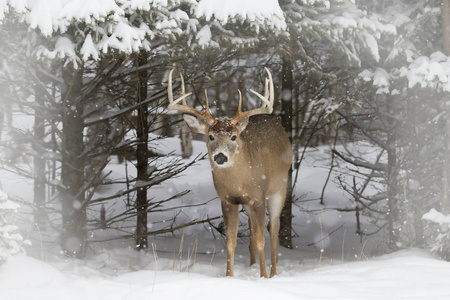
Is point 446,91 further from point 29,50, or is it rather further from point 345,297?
point 29,50

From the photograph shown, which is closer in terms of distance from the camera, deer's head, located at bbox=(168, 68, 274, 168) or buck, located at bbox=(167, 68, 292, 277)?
deer's head, located at bbox=(168, 68, 274, 168)

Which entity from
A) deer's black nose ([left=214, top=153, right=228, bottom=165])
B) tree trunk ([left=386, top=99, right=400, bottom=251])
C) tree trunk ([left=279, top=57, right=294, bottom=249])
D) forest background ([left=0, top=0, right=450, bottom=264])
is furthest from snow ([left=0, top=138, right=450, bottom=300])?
tree trunk ([left=386, top=99, right=400, bottom=251])

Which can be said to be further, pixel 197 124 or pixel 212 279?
pixel 197 124

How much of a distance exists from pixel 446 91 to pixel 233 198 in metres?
3.58

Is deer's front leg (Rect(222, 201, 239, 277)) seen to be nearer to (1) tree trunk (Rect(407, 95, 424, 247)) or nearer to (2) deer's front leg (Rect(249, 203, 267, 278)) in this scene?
(2) deer's front leg (Rect(249, 203, 267, 278))

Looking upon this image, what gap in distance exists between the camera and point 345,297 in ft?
14.9

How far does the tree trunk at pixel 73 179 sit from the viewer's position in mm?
7801

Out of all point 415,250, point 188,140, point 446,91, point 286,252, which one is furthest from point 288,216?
point 188,140

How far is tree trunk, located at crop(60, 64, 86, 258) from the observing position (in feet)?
25.6

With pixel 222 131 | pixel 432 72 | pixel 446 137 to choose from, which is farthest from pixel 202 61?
pixel 446 137

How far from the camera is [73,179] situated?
7.86 m

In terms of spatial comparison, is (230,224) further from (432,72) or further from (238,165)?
(432,72)

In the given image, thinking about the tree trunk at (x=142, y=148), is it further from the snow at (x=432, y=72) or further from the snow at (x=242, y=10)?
the snow at (x=432, y=72)

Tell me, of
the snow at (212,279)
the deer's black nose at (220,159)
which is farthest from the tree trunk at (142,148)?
the deer's black nose at (220,159)
